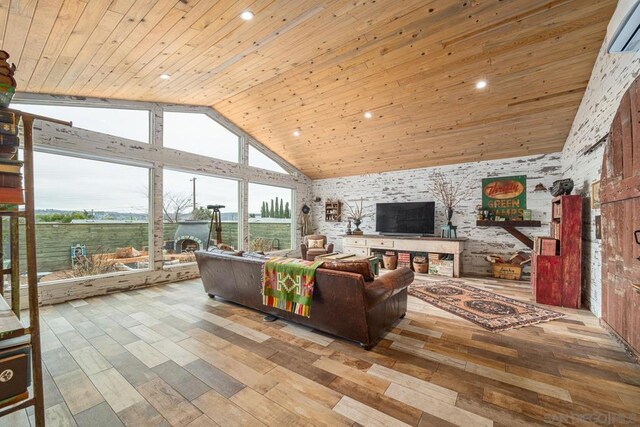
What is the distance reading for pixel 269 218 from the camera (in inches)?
293

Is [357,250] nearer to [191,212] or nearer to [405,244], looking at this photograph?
[405,244]

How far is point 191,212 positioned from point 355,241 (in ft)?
13.0

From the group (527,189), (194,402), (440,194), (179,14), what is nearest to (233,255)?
(194,402)

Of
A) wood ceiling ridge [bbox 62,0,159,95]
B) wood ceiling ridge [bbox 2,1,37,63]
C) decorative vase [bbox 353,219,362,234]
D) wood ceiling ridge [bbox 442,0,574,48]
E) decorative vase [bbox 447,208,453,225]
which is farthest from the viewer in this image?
decorative vase [bbox 353,219,362,234]

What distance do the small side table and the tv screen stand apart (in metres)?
0.24

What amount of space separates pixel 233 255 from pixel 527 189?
18.8 ft

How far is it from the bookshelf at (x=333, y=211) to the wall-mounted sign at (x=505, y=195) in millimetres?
3651

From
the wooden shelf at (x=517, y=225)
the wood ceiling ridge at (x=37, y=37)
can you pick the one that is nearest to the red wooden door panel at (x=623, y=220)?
the wooden shelf at (x=517, y=225)

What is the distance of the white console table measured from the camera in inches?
218

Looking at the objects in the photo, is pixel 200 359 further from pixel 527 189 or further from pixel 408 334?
pixel 527 189

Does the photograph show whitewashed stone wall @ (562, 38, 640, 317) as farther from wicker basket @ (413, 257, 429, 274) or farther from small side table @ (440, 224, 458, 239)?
wicker basket @ (413, 257, 429, 274)

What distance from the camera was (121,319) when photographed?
3.22 m

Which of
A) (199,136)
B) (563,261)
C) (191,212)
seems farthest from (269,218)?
(563,261)

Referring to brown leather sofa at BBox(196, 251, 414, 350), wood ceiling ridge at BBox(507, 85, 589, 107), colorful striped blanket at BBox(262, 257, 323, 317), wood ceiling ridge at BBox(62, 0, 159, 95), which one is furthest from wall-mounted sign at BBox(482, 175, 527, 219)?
wood ceiling ridge at BBox(62, 0, 159, 95)
